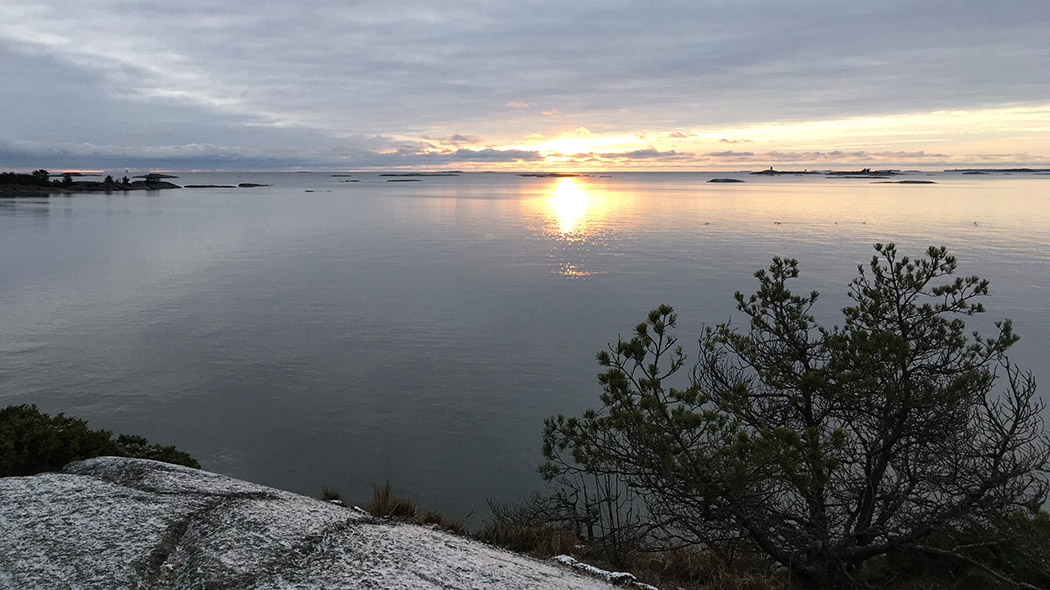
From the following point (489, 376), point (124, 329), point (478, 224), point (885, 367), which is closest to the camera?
point (885, 367)

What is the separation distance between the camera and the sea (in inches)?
495

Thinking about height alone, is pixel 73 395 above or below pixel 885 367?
below

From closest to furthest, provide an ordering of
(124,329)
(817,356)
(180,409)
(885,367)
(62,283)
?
(885,367) → (817,356) → (180,409) → (124,329) → (62,283)

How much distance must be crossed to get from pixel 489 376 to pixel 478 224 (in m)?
42.7

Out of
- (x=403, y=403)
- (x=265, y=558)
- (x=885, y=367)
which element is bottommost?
(x=403, y=403)

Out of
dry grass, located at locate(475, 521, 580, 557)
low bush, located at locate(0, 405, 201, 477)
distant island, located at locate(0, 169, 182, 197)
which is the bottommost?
dry grass, located at locate(475, 521, 580, 557)

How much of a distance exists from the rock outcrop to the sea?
4880 mm

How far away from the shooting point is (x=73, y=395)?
47.0 feet

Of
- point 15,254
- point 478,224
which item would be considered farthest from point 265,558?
point 478,224

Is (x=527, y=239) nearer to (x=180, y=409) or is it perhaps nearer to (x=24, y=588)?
(x=180, y=409)

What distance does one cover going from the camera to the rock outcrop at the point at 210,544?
443 cm

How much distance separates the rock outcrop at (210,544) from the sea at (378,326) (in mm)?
4880

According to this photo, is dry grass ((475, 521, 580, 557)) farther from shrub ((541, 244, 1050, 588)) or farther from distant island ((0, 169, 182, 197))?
distant island ((0, 169, 182, 197))

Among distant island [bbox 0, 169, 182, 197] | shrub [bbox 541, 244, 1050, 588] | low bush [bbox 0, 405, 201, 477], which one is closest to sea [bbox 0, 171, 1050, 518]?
low bush [bbox 0, 405, 201, 477]
